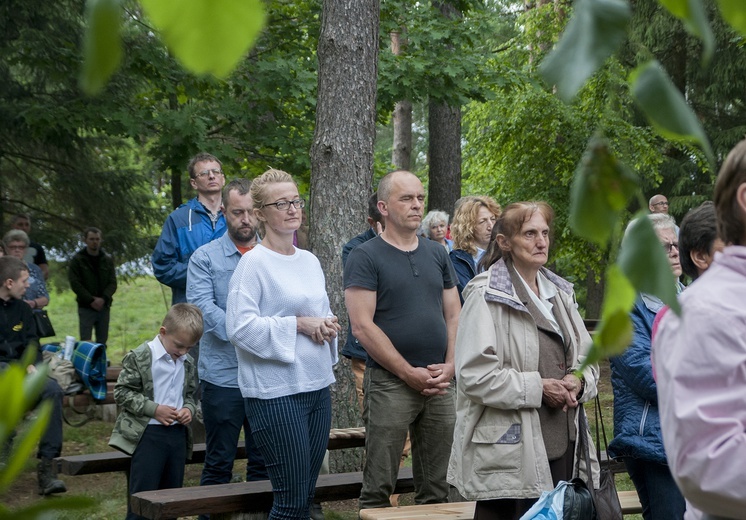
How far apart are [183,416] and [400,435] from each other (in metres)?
1.31

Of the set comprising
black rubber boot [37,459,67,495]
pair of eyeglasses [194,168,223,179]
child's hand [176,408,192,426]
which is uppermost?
pair of eyeglasses [194,168,223,179]

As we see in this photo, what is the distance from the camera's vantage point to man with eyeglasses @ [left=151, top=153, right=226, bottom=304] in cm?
691

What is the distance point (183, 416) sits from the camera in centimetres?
576

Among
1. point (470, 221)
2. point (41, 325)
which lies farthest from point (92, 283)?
point (470, 221)

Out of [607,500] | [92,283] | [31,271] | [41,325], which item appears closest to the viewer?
[607,500]

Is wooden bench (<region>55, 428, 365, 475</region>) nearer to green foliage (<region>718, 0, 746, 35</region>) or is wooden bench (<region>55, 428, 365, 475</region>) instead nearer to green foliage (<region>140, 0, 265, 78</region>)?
green foliage (<region>718, 0, 746, 35</region>)

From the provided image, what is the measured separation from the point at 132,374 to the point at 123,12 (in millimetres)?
5358

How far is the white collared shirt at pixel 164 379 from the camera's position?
228 inches

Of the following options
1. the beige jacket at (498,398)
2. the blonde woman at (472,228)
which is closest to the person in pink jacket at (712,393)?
the beige jacket at (498,398)

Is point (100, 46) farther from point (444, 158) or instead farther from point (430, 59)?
point (444, 158)

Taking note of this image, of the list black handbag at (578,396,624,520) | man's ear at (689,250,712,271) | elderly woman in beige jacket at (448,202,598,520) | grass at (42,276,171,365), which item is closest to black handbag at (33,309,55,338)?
elderly woman in beige jacket at (448,202,598,520)

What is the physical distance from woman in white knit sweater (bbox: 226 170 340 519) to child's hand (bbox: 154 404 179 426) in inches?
36.0

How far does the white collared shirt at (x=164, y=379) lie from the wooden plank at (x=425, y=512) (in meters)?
1.42

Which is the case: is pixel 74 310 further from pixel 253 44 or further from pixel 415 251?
pixel 253 44
